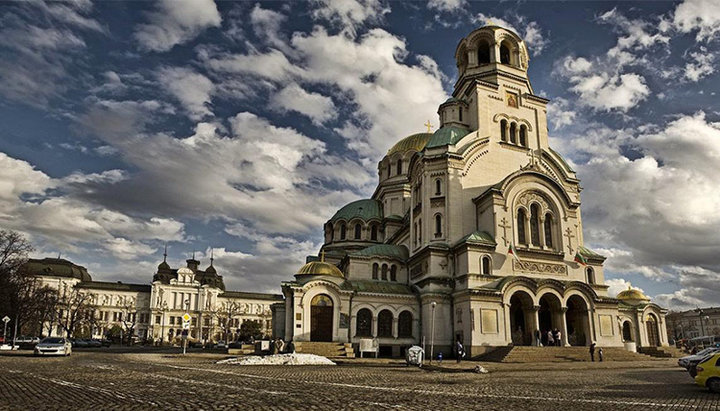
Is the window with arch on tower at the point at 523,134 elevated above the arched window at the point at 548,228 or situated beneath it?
elevated above

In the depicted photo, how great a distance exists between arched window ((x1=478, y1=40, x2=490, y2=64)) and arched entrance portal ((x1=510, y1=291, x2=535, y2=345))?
21.7 m

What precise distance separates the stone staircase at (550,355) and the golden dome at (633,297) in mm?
9351

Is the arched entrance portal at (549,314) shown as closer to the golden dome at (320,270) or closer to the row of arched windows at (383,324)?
the row of arched windows at (383,324)

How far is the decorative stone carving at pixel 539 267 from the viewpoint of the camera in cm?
3512

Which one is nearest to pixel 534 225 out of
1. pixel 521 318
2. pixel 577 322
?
pixel 521 318

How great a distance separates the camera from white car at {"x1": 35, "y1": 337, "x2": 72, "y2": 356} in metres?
27.9

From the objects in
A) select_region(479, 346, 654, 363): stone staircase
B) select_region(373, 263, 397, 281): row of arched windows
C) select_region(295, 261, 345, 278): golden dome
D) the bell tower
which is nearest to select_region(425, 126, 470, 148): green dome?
the bell tower

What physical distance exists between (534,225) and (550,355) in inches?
407

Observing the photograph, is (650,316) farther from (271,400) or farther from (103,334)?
(103,334)

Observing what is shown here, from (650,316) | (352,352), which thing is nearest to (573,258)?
(650,316)

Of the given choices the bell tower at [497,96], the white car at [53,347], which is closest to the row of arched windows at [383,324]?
the bell tower at [497,96]

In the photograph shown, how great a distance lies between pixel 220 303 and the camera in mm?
105125

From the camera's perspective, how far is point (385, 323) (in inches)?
1414

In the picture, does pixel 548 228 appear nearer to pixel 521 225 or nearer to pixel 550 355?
pixel 521 225
